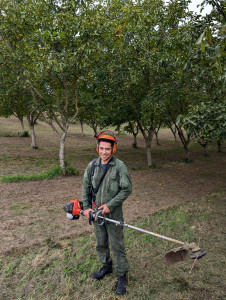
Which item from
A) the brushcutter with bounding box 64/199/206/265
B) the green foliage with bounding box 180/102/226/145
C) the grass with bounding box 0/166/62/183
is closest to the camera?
the brushcutter with bounding box 64/199/206/265

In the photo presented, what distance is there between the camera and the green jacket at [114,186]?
2.94 m

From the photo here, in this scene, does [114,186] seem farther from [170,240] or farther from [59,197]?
[59,197]

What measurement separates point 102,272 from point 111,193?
1334 mm

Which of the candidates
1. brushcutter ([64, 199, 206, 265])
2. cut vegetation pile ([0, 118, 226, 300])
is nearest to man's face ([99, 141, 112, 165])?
brushcutter ([64, 199, 206, 265])

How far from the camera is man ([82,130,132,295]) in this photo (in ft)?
9.70

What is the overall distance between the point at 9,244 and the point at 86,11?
7.55m

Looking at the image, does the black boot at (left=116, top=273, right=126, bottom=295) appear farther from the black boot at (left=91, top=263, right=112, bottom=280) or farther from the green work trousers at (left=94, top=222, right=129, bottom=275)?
the black boot at (left=91, top=263, right=112, bottom=280)

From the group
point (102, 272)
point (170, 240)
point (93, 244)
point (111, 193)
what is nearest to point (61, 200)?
point (93, 244)

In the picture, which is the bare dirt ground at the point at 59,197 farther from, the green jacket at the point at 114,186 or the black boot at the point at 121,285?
the green jacket at the point at 114,186

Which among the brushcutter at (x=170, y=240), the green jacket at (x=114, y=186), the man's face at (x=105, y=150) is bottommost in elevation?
the brushcutter at (x=170, y=240)

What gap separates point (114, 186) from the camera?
3.00 meters

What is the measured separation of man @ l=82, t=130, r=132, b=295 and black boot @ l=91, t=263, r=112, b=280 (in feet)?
1.02

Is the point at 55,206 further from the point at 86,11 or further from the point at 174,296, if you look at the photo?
the point at 86,11

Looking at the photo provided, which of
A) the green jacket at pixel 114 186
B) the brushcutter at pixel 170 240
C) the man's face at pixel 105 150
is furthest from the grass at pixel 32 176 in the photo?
the man's face at pixel 105 150
